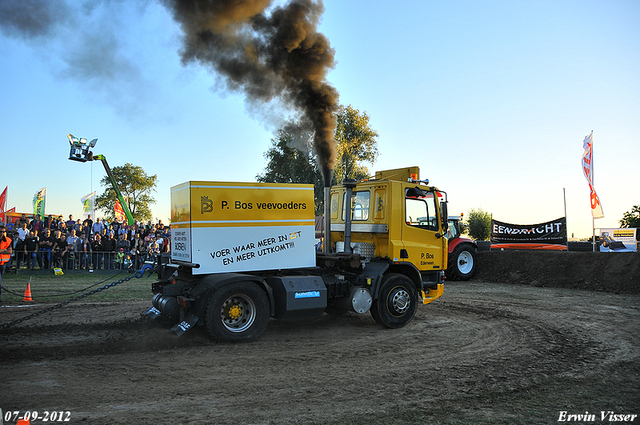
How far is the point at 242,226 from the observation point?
7660 millimetres

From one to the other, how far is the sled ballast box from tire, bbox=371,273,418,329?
1.53 meters

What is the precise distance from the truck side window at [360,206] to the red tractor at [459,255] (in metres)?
8.51

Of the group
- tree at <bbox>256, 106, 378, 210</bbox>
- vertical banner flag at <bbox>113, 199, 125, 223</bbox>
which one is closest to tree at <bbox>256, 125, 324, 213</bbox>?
tree at <bbox>256, 106, 378, 210</bbox>

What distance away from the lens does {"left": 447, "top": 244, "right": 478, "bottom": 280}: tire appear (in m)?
17.0

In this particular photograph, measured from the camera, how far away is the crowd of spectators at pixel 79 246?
58.3 ft

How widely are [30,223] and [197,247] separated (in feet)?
62.3

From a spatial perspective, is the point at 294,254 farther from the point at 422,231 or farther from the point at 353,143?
the point at 353,143

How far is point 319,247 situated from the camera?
10641 millimetres

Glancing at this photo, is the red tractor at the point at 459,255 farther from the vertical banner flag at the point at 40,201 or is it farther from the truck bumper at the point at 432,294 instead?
the vertical banner flag at the point at 40,201

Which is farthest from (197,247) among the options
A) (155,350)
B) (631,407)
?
(631,407)

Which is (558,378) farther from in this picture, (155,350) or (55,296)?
(55,296)

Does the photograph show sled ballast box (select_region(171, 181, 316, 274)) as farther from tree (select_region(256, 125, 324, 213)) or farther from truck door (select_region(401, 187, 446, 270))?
tree (select_region(256, 125, 324, 213))

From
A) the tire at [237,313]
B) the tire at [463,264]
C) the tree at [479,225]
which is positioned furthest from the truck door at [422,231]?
the tree at [479,225]

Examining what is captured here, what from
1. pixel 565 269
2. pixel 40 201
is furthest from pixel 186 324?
pixel 40 201
